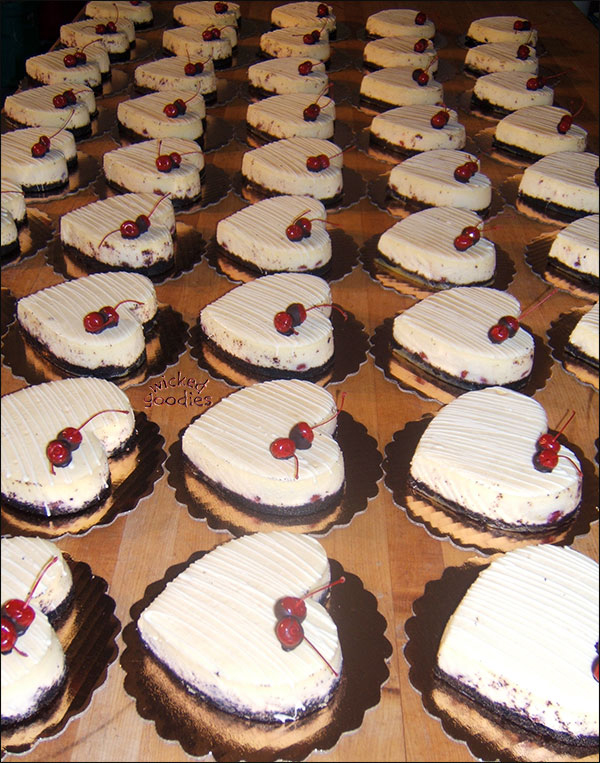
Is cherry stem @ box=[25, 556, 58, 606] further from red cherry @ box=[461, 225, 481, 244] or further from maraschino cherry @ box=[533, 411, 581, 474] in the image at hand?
red cherry @ box=[461, 225, 481, 244]

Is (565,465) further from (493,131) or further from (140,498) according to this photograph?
(493,131)

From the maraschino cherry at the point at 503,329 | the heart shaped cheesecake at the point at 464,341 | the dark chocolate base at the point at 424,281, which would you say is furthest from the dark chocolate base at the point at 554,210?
the maraschino cherry at the point at 503,329

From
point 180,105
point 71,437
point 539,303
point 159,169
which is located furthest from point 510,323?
point 180,105

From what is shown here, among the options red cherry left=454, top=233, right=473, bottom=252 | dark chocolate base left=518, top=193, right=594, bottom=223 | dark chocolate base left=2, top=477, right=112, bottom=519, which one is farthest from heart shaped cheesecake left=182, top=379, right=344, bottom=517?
dark chocolate base left=518, top=193, right=594, bottom=223

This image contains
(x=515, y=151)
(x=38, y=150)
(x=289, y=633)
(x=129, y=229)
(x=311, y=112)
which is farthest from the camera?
(x=515, y=151)

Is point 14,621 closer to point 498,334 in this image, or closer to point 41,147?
point 498,334

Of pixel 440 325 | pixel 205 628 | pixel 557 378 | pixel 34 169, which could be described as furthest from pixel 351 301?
pixel 205 628
